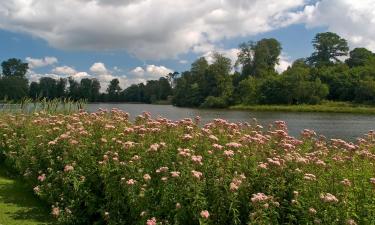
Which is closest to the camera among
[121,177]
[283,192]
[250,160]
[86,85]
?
[283,192]

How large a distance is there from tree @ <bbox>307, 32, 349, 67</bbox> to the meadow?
416 feet

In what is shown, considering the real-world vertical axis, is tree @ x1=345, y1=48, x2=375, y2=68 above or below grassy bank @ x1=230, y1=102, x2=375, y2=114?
above

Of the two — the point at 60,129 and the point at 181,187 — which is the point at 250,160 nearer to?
the point at 181,187

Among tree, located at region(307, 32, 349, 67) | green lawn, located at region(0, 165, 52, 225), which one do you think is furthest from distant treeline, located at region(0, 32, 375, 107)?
green lawn, located at region(0, 165, 52, 225)

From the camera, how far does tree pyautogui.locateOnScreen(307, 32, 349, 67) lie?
12988cm

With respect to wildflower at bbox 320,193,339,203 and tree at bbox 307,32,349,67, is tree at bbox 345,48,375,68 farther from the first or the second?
wildflower at bbox 320,193,339,203

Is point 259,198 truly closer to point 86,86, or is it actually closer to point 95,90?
point 86,86

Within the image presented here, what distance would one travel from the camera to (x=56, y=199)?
8.53m

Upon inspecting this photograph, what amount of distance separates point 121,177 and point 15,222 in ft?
8.50

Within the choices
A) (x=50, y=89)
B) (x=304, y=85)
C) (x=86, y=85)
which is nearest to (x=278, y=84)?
(x=304, y=85)

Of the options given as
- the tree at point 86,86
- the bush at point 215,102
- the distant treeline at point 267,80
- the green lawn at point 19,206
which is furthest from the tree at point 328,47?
the green lawn at point 19,206

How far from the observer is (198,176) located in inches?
220

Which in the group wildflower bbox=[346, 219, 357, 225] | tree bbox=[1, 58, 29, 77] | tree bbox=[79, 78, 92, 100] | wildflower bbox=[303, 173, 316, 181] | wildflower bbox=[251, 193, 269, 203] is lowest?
wildflower bbox=[346, 219, 357, 225]

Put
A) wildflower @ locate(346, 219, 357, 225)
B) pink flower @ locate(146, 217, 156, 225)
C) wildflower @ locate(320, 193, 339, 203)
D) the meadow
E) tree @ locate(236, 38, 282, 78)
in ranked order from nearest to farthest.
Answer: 1. wildflower @ locate(346, 219, 357, 225)
2. wildflower @ locate(320, 193, 339, 203)
3. the meadow
4. pink flower @ locate(146, 217, 156, 225)
5. tree @ locate(236, 38, 282, 78)
